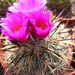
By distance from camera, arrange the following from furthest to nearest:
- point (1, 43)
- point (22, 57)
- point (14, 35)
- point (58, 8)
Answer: point (58, 8), point (1, 43), point (22, 57), point (14, 35)

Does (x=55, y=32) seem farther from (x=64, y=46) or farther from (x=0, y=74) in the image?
(x=0, y=74)

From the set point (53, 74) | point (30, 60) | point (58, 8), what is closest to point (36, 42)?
point (30, 60)

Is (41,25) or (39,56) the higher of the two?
(41,25)

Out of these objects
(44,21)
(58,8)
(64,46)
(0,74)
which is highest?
(58,8)

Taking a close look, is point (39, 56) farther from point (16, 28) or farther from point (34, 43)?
point (16, 28)

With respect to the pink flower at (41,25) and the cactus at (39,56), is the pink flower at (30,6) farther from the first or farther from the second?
the cactus at (39,56)

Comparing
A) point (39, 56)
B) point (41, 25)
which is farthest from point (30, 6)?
point (39, 56)

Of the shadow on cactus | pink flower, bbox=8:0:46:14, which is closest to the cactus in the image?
the shadow on cactus
